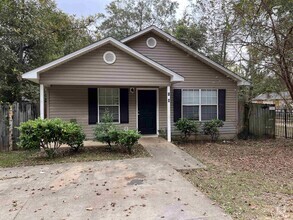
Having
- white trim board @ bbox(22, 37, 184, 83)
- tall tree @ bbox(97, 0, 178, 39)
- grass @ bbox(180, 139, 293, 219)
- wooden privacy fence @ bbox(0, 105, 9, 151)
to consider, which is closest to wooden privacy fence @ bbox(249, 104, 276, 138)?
grass @ bbox(180, 139, 293, 219)

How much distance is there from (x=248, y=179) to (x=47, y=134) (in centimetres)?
555

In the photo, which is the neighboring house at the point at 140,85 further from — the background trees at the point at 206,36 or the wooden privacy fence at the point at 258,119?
the background trees at the point at 206,36

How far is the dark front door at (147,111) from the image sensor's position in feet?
36.4

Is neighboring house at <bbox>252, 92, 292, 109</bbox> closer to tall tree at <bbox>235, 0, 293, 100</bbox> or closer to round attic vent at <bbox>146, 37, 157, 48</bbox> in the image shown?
tall tree at <bbox>235, 0, 293, 100</bbox>

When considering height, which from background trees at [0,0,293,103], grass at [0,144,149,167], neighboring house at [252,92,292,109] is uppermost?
background trees at [0,0,293,103]

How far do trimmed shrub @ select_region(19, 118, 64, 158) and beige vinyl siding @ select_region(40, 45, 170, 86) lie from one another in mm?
1806

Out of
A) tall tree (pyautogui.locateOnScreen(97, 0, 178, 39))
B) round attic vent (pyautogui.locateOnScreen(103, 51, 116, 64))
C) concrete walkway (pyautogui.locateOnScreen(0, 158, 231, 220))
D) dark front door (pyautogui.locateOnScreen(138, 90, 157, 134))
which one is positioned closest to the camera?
concrete walkway (pyautogui.locateOnScreen(0, 158, 231, 220))

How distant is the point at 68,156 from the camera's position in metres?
7.94

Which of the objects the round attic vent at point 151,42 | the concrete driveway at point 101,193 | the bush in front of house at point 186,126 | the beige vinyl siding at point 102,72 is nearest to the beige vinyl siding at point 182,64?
the round attic vent at point 151,42

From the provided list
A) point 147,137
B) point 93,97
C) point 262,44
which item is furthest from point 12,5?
point 262,44

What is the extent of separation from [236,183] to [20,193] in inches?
174

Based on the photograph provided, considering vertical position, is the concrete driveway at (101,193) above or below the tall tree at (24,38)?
below

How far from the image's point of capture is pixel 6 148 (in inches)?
355

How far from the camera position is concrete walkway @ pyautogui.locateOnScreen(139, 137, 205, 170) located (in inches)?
271
